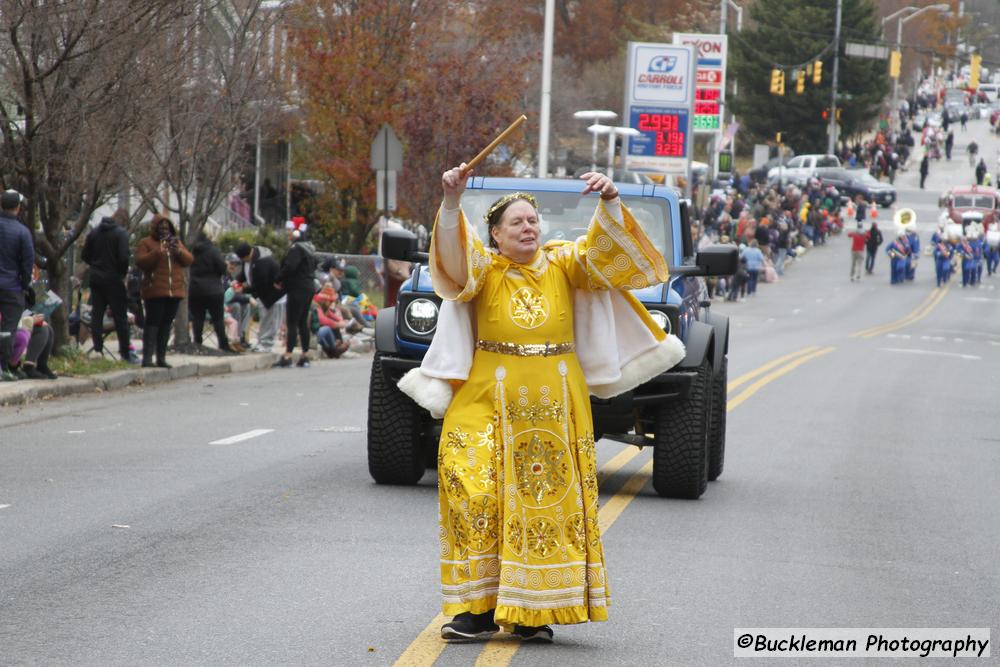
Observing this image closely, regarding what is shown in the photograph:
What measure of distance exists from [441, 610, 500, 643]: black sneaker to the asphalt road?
0.06 meters

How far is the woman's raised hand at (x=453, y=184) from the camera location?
653 centimetres

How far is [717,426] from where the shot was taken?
1202 cm

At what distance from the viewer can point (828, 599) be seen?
8047 millimetres

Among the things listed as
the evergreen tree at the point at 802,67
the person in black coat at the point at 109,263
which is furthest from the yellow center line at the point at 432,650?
the evergreen tree at the point at 802,67

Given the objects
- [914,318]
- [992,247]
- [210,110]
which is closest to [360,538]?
[210,110]

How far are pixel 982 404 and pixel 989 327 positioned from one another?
21.3 metres

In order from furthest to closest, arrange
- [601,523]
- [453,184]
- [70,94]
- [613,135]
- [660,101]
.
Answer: [660,101]
[613,135]
[70,94]
[601,523]
[453,184]

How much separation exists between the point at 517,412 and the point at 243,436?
7756 millimetres

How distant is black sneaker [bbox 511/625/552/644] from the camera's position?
6.81 metres

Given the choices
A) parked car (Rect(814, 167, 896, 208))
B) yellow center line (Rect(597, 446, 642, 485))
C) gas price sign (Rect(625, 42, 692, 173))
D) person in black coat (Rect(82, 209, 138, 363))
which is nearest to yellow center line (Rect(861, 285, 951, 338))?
gas price sign (Rect(625, 42, 692, 173))

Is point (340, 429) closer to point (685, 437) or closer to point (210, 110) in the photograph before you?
point (685, 437)

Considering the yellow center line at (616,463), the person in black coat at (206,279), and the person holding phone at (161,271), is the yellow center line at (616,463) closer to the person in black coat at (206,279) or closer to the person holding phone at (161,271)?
the person holding phone at (161,271)

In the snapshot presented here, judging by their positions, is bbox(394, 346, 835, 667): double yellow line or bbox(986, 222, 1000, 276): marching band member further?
bbox(986, 222, 1000, 276): marching band member

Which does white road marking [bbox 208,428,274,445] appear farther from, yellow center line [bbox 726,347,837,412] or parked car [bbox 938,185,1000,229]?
parked car [bbox 938,185,1000,229]
